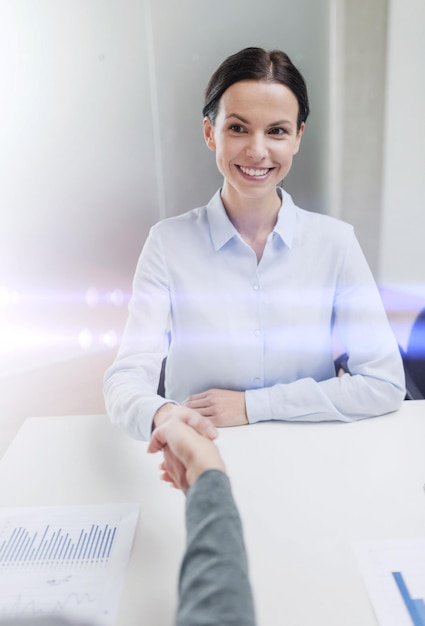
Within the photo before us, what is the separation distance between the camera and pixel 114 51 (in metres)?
1.95

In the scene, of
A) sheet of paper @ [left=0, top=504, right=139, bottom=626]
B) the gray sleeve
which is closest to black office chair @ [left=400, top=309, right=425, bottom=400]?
sheet of paper @ [left=0, top=504, right=139, bottom=626]

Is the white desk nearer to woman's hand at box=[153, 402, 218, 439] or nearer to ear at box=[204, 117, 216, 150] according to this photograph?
woman's hand at box=[153, 402, 218, 439]

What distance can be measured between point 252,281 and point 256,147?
32 cm

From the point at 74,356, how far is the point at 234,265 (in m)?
1.43

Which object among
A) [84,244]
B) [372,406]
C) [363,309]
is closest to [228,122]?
[363,309]

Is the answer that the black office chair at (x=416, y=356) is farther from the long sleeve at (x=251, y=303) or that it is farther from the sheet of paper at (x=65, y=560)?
the sheet of paper at (x=65, y=560)

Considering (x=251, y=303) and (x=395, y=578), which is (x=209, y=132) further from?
(x=395, y=578)

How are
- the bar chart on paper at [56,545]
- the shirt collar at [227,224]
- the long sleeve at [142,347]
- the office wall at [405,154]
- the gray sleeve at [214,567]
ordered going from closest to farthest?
the gray sleeve at [214,567]
the bar chart on paper at [56,545]
the long sleeve at [142,347]
the shirt collar at [227,224]
the office wall at [405,154]

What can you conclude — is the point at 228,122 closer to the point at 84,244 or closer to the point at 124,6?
the point at 124,6

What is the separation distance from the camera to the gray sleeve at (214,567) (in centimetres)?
43

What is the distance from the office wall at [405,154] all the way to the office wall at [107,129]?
0.26m

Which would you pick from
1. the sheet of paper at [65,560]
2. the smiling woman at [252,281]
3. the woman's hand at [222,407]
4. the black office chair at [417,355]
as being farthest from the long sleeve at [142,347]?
the black office chair at [417,355]

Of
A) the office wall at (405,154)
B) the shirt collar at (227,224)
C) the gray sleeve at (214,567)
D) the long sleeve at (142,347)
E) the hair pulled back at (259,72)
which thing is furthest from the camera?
the office wall at (405,154)

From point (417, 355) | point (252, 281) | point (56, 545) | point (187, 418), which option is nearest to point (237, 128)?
point (252, 281)
